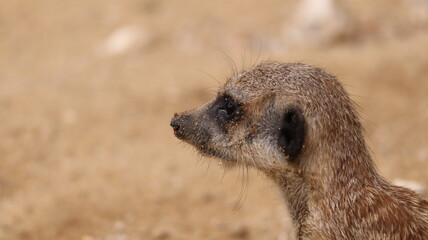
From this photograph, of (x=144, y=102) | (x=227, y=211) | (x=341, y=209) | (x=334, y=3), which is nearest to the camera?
(x=341, y=209)

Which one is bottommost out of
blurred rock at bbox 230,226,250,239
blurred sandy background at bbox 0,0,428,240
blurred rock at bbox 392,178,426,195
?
blurred rock at bbox 230,226,250,239

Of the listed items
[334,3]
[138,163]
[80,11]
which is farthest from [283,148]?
[80,11]

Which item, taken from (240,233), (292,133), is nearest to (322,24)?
(240,233)

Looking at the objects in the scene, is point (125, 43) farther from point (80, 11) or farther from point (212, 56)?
point (80, 11)

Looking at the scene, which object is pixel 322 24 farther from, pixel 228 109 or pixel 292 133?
pixel 292 133

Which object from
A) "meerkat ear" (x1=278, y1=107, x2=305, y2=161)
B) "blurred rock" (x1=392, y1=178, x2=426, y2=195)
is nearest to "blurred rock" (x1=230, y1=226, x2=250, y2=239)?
"blurred rock" (x1=392, y1=178, x2=426, y2=195)

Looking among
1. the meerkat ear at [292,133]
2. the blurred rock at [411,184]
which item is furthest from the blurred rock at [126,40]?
the meerkat ear at [292,133]

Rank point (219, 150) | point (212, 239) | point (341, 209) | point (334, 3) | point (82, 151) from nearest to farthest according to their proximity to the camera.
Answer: point (341, 209) → point (219, 150) → point (212, 239) → point (82, 151) → point (334, 3)

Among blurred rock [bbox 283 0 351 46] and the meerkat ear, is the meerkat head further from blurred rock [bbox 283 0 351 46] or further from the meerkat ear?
blurred rock [bbox 283 0 351 46]
